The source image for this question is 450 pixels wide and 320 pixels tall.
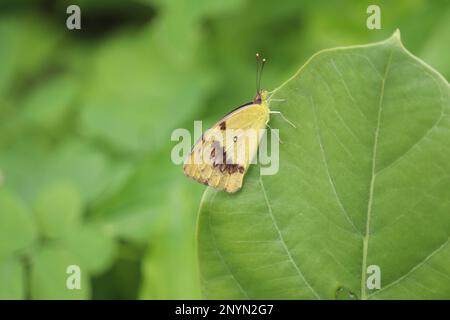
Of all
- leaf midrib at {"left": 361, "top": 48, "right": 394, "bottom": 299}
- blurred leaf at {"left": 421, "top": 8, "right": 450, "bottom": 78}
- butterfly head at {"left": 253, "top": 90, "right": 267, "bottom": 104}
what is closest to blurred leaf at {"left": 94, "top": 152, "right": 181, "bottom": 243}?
butterfly head at {"left": 253, "top": 90, "right": 267, "bottom": 104}

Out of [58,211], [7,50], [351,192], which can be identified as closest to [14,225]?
[58,211]

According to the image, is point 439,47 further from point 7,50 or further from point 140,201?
point 7,50

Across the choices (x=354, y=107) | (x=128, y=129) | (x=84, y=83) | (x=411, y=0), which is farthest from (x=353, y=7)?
(x=354, y=107)

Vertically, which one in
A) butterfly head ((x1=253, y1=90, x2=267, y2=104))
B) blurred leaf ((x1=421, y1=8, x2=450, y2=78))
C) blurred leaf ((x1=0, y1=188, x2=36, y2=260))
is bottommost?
blurred leaf ((x1=0, y1=188, x2=36, y2=260))

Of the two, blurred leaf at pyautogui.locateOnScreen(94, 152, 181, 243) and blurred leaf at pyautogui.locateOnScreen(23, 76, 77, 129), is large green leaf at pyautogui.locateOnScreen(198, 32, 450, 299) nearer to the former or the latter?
blurred leaf at pyautogui.locateOnScreen(94, 152, 181, 243)

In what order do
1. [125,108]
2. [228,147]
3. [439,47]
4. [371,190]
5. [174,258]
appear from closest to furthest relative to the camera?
[371,190], [228,147], [174,258], [439,47], [125,108]

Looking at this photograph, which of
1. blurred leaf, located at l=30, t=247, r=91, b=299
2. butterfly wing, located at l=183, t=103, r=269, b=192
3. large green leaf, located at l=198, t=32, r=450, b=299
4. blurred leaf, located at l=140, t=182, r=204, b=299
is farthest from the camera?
blurred leaf, located at l=30, t=247, r=91, b=299
